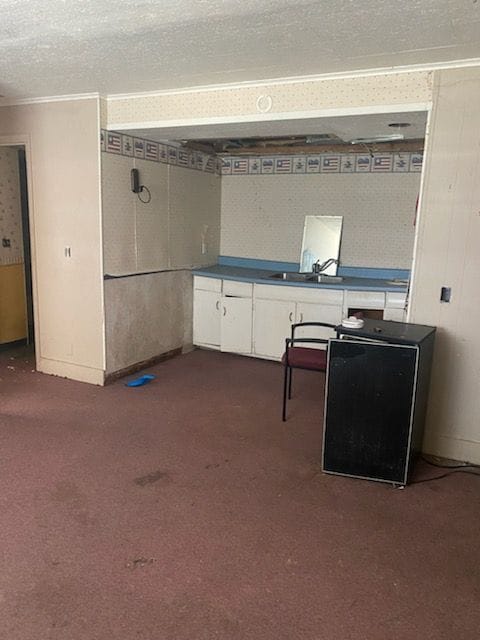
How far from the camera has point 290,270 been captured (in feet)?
17.2

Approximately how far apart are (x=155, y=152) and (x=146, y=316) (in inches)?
56.4

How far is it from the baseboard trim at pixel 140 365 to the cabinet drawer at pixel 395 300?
2074mm

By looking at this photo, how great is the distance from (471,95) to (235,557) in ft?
8.59

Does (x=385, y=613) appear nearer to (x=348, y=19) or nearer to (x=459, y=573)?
(x=459, y=573)

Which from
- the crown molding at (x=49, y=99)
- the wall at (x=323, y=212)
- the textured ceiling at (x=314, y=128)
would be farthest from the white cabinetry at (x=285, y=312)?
the crown molding at (x=49, y=99)

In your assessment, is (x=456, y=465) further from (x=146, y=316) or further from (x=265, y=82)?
(x=146, y=316)

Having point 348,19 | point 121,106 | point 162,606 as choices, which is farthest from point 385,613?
point 121,106

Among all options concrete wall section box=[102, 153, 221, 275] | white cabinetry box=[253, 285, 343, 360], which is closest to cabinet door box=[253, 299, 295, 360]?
white cabinetry box=[253, 285, 343, 360]

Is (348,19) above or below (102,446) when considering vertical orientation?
above

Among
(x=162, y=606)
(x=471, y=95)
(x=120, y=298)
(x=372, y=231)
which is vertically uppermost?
(x=471, y=95)

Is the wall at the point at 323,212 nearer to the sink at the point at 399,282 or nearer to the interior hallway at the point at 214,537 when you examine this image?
the sink at the point at 399,282

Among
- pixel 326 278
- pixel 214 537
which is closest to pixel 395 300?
pixel 326 278

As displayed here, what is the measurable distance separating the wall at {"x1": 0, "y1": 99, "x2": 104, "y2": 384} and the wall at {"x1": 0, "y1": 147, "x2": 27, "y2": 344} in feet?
2.27

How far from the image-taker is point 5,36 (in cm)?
246
